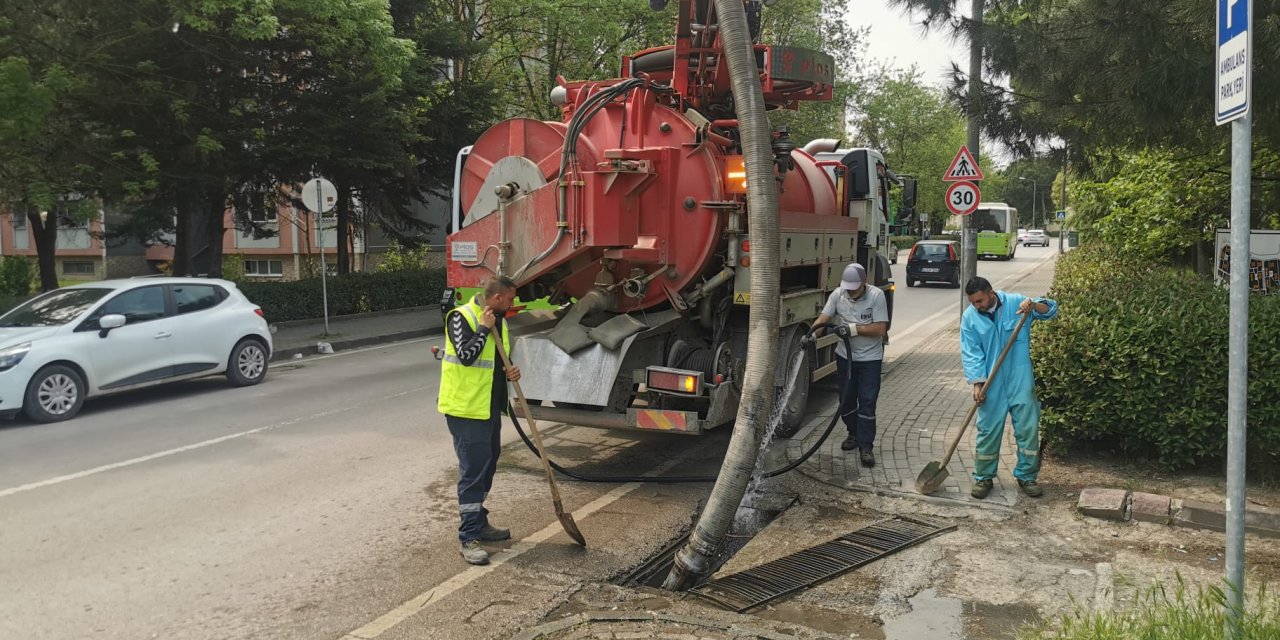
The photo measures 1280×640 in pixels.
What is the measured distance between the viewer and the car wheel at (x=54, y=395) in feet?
29.3

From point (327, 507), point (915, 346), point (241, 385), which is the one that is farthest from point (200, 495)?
point (915, 346)

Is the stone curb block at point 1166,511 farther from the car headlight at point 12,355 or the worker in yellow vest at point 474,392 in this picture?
the car headlight at point 12,355

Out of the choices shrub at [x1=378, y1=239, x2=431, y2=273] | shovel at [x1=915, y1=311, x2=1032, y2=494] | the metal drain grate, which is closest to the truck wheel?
shovel at [x1=915, y1=311, x2=1032, y2=494]

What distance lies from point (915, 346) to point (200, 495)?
1116 centimetres

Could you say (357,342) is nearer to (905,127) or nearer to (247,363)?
(247,363)

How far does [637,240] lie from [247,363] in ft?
22.1

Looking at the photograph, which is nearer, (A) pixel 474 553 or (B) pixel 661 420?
(A) pixel 474 553

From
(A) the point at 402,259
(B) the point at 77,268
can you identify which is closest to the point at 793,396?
(A) the point at 402,259

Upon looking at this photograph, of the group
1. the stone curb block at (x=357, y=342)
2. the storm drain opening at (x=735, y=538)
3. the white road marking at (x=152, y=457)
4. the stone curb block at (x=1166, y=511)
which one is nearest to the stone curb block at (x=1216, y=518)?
the stone curb block at (x=1166, y=511)

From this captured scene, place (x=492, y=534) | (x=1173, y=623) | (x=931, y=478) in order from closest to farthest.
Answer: (x=1173, y=623), (x=492, y=534), (x=931, y=478)

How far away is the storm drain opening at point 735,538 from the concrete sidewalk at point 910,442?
51cm

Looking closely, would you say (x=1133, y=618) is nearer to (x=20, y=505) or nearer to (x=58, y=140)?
(x=20, y=505)

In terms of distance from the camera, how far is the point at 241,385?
11.3 metres

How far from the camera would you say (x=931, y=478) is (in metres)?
6.26
